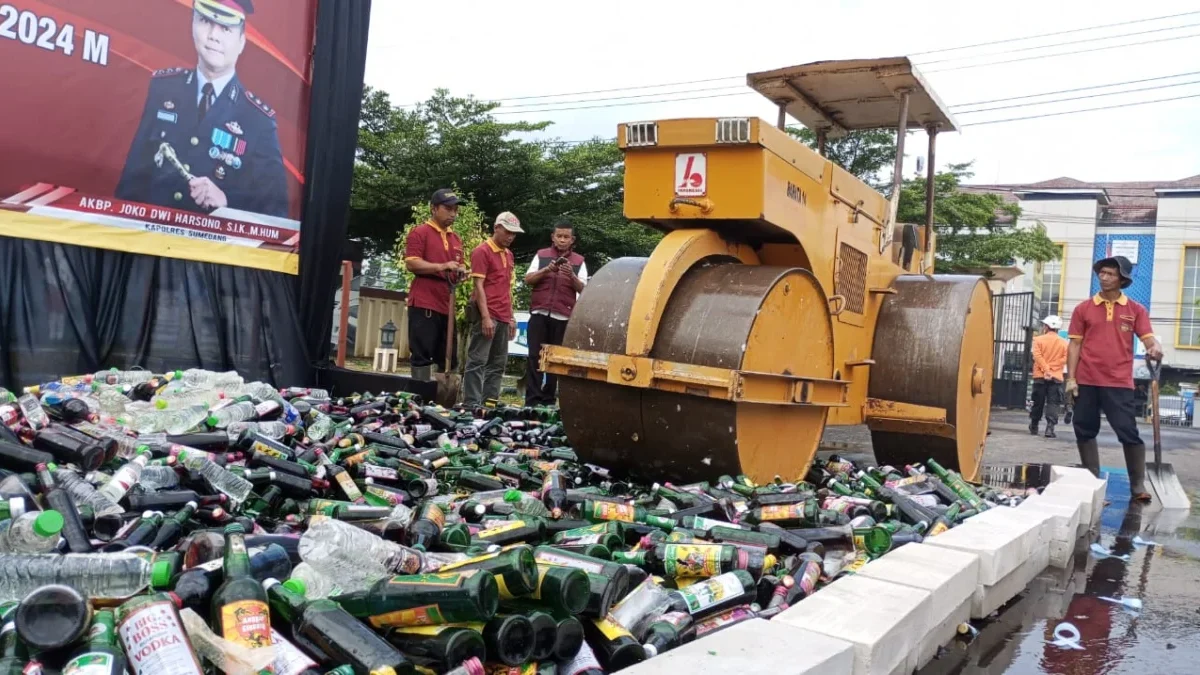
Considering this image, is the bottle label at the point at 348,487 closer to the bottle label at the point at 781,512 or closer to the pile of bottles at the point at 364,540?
the pile of bottles at the point at 364,540

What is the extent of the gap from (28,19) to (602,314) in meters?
5.31

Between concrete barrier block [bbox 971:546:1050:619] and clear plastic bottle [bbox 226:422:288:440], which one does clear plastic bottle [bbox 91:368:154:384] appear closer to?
clear plastic bottle [bbox 226:422:288:440]

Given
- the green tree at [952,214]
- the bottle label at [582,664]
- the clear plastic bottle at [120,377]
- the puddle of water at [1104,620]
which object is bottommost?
the puddle of water at [1104,620]

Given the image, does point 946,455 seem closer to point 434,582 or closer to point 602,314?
point 602,314

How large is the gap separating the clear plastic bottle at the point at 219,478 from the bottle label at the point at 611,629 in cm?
216

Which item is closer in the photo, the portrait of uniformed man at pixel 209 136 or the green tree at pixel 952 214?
the portrait of uniformed man at pixel 209 136

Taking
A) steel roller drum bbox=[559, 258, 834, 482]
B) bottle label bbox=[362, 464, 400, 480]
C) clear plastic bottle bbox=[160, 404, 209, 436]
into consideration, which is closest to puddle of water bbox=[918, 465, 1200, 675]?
steel roller drum bbox=[559, 258, 834, 482]

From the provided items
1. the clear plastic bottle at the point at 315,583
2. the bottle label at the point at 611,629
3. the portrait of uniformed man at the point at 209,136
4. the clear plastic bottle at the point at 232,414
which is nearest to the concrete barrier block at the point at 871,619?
the bottle label at the point at 611,629

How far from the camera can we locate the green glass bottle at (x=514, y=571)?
2.67m

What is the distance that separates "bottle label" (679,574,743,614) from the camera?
325cm

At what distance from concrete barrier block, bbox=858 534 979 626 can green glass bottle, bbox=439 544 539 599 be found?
1.63m

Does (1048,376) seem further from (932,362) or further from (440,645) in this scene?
(440,645)

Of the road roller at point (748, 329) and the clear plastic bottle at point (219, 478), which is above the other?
the road roller at point (748, 329)

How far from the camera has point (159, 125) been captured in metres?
7.89
